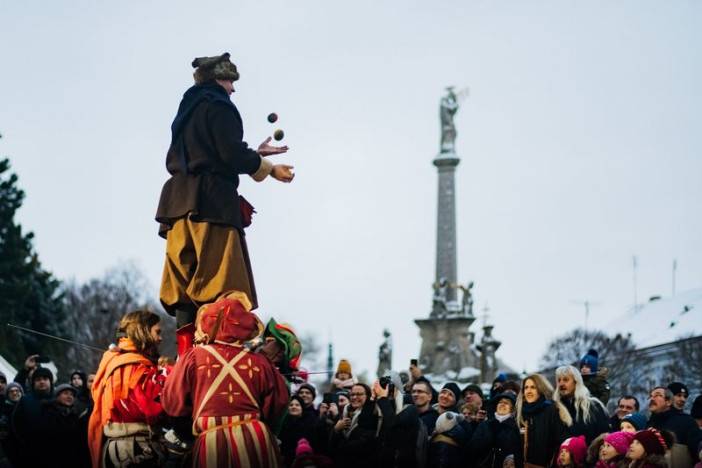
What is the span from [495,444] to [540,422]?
657mm

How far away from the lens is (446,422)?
15.5 m

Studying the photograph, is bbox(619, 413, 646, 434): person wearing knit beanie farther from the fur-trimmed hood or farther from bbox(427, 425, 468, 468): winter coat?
bbox(427, 425, 468, 468): winter coat

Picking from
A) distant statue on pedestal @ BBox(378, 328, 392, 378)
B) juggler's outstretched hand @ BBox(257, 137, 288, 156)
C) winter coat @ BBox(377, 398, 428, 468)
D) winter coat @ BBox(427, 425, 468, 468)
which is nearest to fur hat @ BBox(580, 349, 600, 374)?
winter coat @ BBox(427, 425, 468, 468)

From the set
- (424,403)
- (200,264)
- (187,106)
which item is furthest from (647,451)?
(187,106)

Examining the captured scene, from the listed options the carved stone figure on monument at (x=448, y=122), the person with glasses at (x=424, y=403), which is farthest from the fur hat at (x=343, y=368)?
the carved stone figure on monument at (x=448, y=122)

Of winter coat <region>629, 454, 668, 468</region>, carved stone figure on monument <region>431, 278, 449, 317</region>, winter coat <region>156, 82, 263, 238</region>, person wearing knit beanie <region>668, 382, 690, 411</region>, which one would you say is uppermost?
carved stone figure on monument <region>431, 278, 449, 317</region>

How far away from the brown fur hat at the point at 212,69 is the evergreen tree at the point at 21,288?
3636 centimetres

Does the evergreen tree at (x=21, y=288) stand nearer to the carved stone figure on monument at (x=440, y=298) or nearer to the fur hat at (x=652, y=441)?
the carved stone figure on monument at (x=440, y=298)

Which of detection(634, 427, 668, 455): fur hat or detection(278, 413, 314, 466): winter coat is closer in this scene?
detection(634, 427, 668, 455): fur hat

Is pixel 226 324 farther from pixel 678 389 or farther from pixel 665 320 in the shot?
pixel 665 320

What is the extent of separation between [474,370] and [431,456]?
47.9 meters

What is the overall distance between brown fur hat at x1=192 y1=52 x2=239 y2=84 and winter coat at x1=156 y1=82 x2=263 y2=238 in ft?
0.79

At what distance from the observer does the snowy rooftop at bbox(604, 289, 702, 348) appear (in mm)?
79688

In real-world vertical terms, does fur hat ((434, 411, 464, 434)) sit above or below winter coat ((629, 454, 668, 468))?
above
